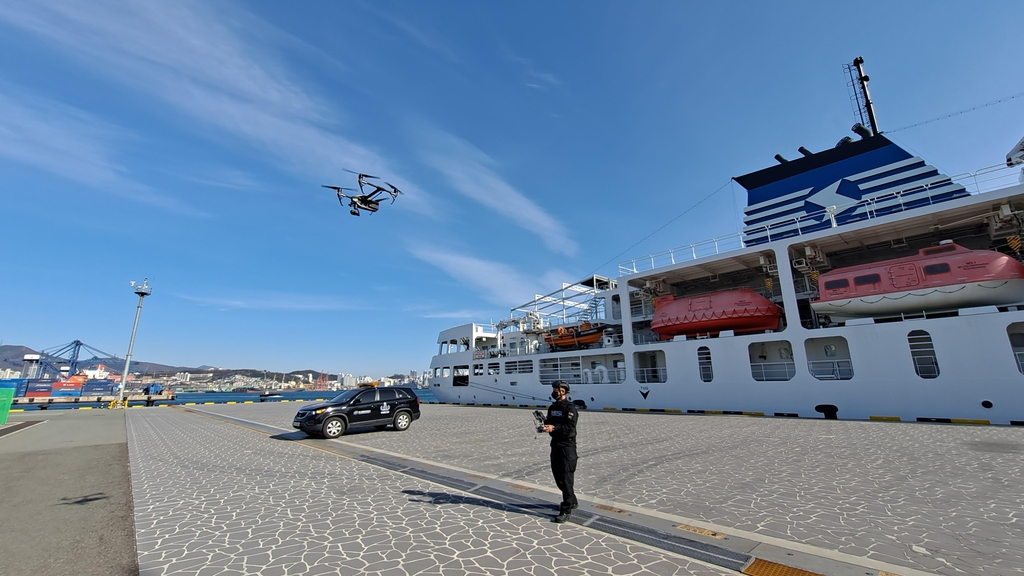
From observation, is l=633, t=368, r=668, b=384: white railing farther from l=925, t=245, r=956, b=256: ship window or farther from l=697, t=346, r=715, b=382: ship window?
l=925, t=245, r=956, b=256: ship window

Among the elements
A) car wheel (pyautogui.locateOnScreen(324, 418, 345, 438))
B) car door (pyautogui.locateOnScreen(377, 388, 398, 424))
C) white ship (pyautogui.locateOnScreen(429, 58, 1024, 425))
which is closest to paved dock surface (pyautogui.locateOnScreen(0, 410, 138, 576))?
car wheel (pyautogui.locateOnScreen(324, 418, 345, 438))

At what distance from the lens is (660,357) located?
21.4 metres

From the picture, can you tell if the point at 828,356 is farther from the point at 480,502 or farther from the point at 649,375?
the point at 480,502

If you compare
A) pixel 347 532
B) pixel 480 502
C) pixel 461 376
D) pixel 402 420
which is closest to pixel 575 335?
pixel 461 376

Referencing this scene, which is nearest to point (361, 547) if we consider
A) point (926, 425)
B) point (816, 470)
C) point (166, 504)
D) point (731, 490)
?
point (166, 504)

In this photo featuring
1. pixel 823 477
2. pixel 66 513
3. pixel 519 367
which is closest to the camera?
pixel 66 513

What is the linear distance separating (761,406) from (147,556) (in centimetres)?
1775

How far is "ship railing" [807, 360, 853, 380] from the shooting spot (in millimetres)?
14734

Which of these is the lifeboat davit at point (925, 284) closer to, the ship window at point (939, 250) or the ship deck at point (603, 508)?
the ship window at point (939, 250)

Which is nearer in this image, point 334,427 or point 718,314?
point 334,427

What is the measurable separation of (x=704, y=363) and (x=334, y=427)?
15124mm

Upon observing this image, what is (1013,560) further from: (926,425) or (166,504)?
(926,425)

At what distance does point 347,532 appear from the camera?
417 cm

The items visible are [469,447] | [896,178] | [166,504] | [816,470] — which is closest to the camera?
Answer: [166,504]
